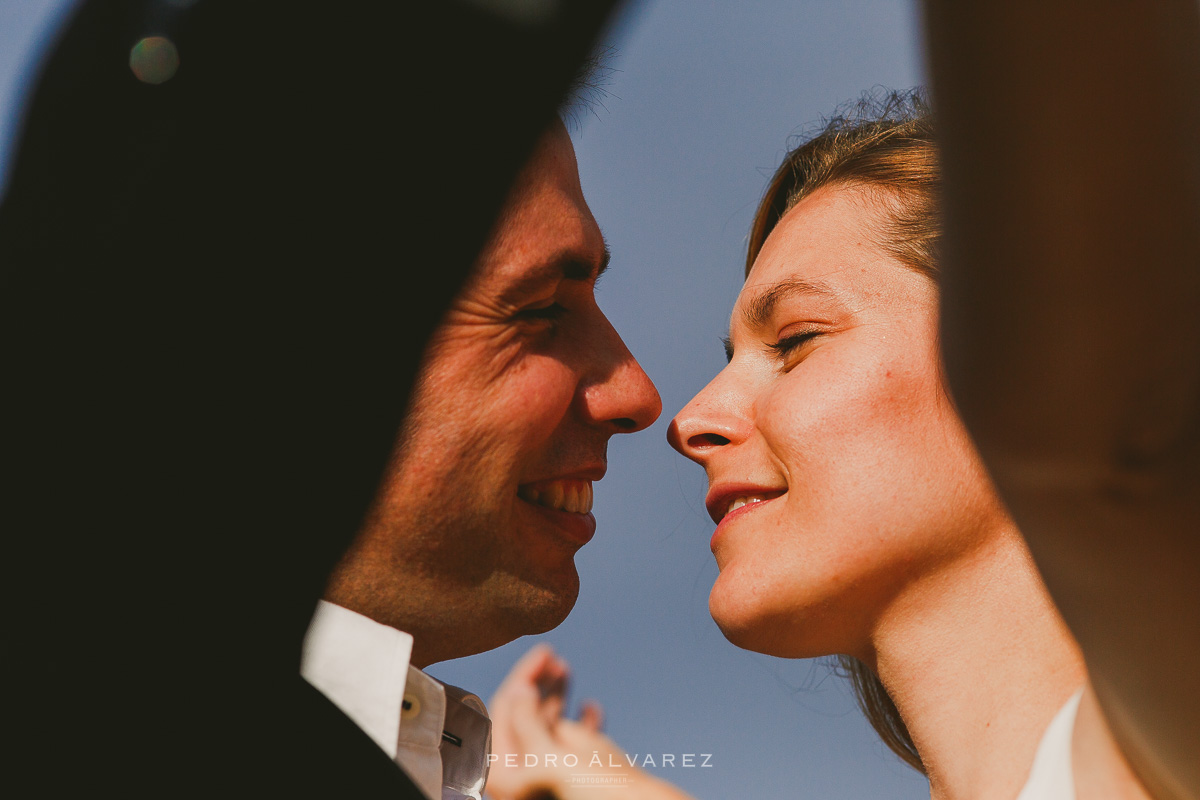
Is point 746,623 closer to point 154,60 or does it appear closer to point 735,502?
point 735,502

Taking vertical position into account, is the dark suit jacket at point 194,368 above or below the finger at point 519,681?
above

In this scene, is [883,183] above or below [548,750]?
above

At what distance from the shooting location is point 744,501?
7.92 feet

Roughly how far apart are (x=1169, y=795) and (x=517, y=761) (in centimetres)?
258

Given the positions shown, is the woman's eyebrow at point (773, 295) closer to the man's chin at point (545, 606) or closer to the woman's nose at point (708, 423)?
the woman's nose at point (708, 423)

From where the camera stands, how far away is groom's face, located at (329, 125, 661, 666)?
228 centimetres

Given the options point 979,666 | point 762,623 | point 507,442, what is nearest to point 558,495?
point 507,442

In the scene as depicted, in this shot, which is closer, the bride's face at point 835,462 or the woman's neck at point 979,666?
the woman's neck at point 979,666

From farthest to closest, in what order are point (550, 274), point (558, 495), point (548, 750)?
point (548, 750), point (558, 495), point (550, 274)

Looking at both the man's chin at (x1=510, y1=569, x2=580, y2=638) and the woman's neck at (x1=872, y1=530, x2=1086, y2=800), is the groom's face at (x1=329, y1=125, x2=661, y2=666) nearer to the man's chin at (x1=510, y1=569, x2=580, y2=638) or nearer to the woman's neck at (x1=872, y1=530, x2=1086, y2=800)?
the man's chin at (x1=510, y1=569, x2=580, y2=638)

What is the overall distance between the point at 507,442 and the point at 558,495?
334 mm

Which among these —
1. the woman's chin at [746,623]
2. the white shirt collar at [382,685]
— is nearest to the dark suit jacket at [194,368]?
the white shirt collar at [382,685]

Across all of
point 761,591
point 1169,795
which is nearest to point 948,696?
point 761,591

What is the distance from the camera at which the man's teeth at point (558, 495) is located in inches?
102
